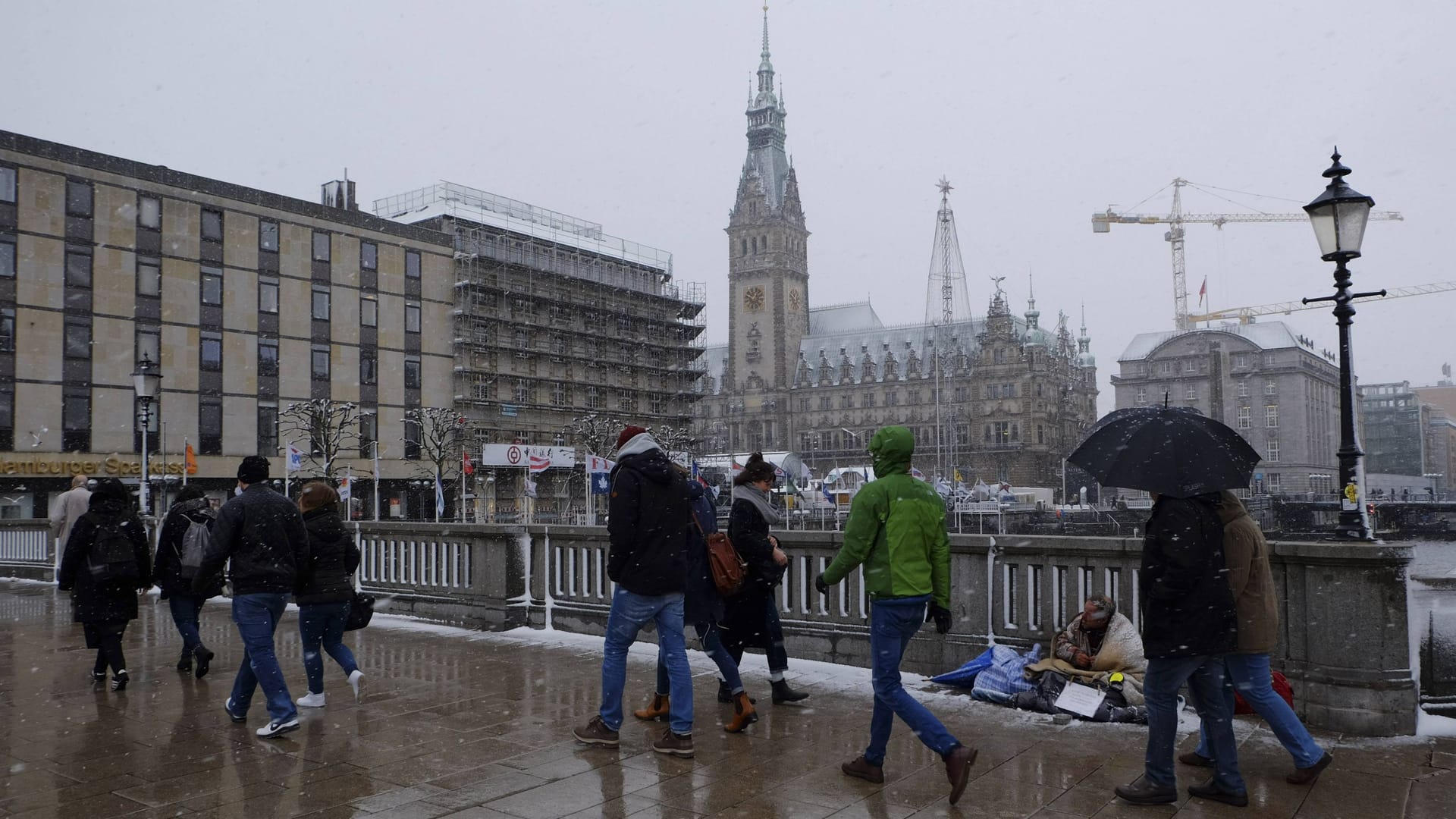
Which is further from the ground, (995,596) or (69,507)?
(69,507)

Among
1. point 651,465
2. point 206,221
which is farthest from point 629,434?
point 206,221

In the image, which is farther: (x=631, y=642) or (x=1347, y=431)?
(x=1347, y=431)

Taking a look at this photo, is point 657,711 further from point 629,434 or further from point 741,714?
point 629,434

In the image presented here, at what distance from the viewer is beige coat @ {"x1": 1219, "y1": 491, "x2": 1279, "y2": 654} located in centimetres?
562

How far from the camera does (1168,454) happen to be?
553cm

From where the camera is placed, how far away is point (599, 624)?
36.3ft

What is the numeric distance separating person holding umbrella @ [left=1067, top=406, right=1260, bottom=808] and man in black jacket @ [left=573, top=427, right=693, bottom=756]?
2380mm

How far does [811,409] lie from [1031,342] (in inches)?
1082

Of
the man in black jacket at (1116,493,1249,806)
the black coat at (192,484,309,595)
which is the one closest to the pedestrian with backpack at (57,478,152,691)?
the black coat at (192,484,309,595)

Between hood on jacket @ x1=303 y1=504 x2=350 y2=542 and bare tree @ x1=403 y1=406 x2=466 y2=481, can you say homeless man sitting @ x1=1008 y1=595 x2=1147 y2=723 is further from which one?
bare tree @ x1=403 y1=406 x2=466 y2=481

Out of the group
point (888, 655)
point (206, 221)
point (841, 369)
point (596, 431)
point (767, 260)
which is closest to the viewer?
point (888, 655)

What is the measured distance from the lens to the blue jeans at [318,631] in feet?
25.8

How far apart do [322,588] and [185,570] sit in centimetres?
225

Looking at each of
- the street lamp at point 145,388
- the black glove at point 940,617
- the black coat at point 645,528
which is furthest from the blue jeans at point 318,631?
the street lamp at point 145,388
